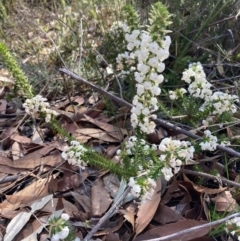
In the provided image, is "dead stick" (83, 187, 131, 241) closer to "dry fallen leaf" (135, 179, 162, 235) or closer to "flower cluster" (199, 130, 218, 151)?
"dry fallen leaf" (135, 179, 162, 235)

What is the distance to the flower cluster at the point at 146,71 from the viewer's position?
1.26 metres

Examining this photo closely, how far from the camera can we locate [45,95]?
2301 mm

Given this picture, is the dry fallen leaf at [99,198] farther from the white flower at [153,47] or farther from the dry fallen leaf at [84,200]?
the white flower at [153,47]

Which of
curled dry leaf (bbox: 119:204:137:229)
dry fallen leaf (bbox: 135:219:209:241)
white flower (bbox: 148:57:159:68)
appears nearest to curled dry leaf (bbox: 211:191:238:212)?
dry fallen leaf (bbox: 135:219:209:241)

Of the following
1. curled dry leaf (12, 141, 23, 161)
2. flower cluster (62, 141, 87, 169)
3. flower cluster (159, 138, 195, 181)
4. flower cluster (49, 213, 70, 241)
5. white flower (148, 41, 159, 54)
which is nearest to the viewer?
flower cluster (49, 213, 70, 241)

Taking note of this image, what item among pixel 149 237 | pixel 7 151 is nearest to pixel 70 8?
pixel 7 151

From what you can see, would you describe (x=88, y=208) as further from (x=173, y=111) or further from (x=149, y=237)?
(x=173, y=111)

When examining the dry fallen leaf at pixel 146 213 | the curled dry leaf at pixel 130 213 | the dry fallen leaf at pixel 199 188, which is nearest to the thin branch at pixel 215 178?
the dry fallen leaf at pixel 199 188

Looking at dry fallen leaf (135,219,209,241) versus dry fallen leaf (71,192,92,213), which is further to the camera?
dry fallen leaf (71,192,92,213)

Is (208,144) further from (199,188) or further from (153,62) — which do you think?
(153,62)

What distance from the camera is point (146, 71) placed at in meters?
1.32

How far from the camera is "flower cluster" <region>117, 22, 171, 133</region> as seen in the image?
1.26 meters

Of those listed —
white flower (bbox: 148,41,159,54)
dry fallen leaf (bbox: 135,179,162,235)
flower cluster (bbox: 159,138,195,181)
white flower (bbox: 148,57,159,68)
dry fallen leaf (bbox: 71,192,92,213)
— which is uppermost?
white flower (bbox: 148,41,159,54)

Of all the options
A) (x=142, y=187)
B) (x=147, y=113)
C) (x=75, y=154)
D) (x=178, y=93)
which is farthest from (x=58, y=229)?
(x=178, y=93)
